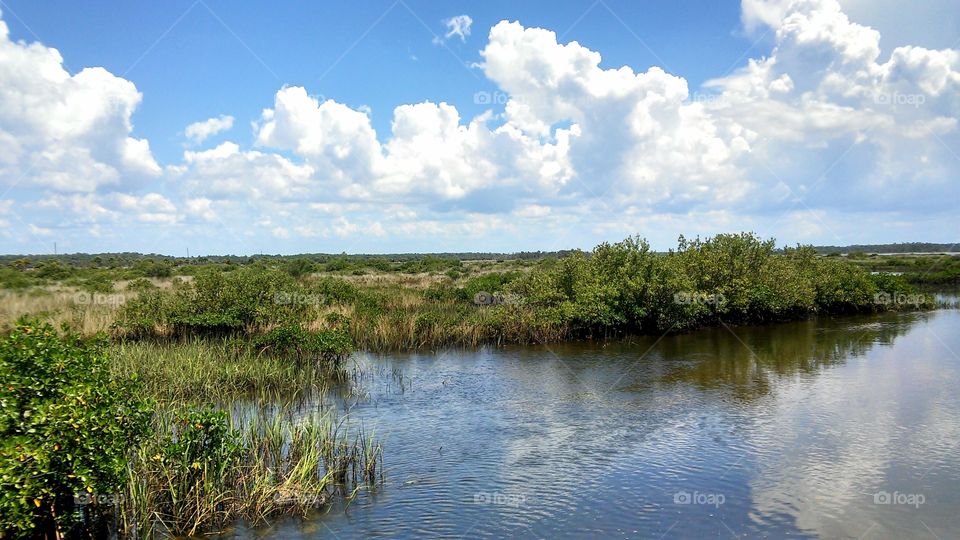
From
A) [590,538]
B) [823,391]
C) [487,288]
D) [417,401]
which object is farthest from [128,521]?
[487,288]

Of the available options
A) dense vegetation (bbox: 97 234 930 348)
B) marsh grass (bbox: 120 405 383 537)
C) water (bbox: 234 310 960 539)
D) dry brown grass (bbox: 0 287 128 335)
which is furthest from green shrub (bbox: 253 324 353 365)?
marsh grass (bbox: 120 405 383 537)

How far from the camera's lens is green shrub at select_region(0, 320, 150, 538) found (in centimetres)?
673

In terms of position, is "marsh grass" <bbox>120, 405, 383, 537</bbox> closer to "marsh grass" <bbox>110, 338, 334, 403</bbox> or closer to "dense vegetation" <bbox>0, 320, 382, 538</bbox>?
"dense vegetation" <bbox>0, 320, 382, 538</bbox>

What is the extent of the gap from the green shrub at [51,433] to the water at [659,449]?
97.0 inches

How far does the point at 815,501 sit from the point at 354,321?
18761 millimetres

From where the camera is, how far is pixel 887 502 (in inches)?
389

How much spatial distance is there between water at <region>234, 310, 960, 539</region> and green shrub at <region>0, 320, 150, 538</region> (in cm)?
246

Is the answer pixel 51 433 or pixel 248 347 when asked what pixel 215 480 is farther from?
pixel 248 347

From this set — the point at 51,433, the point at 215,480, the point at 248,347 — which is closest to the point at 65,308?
the point at 248,347

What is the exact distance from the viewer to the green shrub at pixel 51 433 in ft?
22.1

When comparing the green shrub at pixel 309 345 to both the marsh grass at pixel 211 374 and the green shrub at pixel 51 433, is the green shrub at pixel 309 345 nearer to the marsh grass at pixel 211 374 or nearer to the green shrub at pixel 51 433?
the marsh grass at pixel 211 374

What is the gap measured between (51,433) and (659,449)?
9.58 metres

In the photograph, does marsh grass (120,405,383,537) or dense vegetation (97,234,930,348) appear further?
dense vegetation (97,234,930,348)

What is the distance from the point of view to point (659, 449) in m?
12.4
